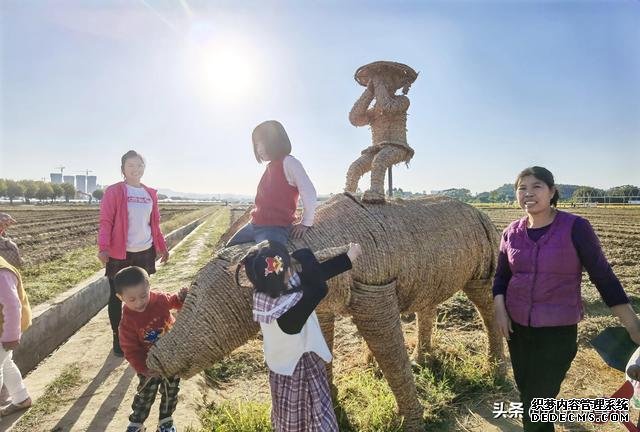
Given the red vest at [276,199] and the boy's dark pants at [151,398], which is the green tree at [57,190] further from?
the red vest at [276,199]

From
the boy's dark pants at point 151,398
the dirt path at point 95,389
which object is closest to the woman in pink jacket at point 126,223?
the dirt path at point 95,389

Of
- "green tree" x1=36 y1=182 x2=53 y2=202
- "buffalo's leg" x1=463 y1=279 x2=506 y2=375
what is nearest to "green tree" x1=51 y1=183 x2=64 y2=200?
"green tree" x1=36 y1=182 x2=53 y2=202

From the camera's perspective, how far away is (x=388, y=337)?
291cm

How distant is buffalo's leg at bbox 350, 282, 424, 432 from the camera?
2.82m

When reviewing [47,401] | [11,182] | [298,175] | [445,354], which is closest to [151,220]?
[47,401]

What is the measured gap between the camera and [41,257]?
10914 millimetres

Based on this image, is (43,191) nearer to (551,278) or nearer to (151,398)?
(151,398)

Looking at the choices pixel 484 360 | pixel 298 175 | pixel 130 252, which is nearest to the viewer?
pixel 298 175

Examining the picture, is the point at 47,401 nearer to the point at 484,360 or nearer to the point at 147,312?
A: the point at 147,312

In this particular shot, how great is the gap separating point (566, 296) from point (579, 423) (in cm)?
161

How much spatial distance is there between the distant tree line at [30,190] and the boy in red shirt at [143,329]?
112 m

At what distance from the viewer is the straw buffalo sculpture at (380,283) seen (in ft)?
7.87

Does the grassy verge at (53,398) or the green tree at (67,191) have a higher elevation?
the green tree at (67,191)

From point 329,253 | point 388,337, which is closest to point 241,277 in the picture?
point 329,253
